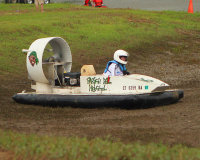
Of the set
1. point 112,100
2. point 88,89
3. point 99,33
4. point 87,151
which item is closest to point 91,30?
point 99,33

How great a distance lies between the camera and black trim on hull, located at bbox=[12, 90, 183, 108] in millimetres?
9586

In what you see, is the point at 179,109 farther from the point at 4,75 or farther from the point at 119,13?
the point at 119,13

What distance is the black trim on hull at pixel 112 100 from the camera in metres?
9.59

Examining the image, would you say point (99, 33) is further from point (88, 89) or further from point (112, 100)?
point (112, 100)

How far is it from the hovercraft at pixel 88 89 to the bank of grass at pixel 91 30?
428cm

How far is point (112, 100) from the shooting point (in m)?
9.73

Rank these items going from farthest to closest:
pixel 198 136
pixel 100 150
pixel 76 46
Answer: pixel 76 46 < pixel 198 136 < pixel 100 150

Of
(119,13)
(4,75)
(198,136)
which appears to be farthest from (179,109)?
(119,13)

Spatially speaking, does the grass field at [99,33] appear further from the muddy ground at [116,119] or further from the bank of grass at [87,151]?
the bank of grass at [87,151]

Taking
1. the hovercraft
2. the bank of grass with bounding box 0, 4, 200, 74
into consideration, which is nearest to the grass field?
the bank of grass with bounding box 0, 4, 200, 74

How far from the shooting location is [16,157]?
566 centimetres

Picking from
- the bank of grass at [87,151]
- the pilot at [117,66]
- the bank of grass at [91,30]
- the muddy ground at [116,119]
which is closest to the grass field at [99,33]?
the bank of grass at [91,30]

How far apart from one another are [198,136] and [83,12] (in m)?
17.5

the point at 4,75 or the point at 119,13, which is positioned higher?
the point at 119,13
